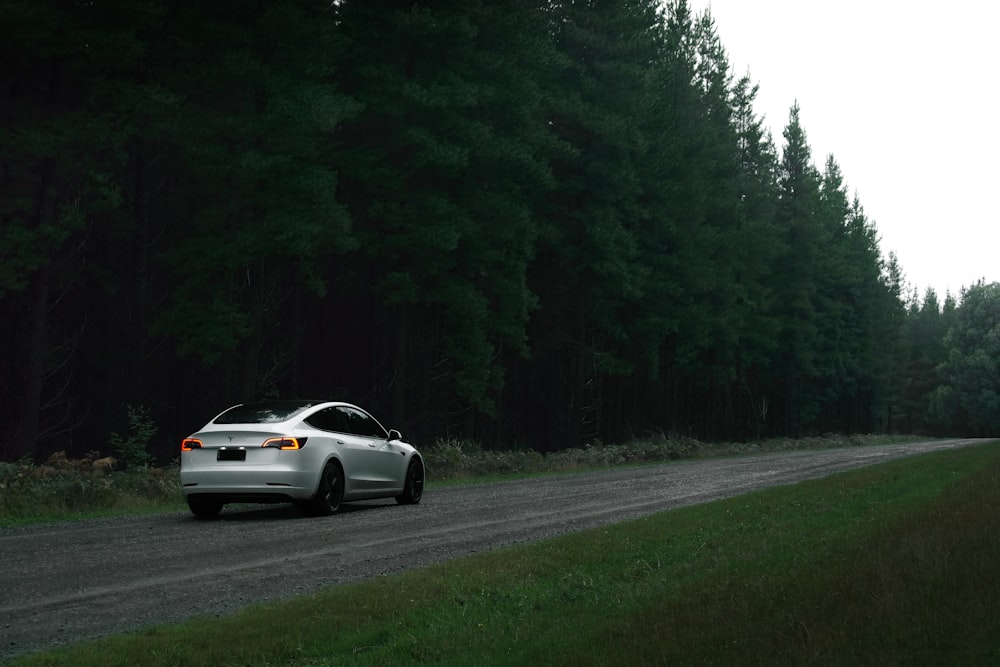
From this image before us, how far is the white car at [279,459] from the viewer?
15.6m

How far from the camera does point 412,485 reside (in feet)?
62.0

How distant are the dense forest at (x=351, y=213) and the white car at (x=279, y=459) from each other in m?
6.65

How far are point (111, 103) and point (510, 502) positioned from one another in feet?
47.9

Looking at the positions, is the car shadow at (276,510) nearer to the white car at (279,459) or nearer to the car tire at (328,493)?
the car tire at (328,493)

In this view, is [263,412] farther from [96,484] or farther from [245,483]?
[96,484]

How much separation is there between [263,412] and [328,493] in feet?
5.04

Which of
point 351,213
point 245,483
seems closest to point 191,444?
point 245,483

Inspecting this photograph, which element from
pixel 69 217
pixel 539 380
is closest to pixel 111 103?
pixel 69 217

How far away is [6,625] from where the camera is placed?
8102mm

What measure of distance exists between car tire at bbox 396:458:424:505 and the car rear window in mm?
2572

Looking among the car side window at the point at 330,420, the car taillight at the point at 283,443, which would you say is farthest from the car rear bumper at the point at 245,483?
the car side window at the point at 330,420

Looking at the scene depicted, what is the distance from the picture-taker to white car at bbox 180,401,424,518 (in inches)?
613

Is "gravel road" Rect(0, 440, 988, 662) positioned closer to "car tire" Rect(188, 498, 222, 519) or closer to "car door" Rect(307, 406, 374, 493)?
"car tire" Rect(188, 498, 222, 519)

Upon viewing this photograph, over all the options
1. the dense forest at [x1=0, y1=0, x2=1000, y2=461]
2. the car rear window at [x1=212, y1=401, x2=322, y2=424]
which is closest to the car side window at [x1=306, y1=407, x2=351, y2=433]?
the car rear window at [x1=212, y1=401, x2=322, y2=424]
